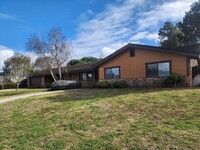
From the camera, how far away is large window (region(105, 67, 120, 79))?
19.8m

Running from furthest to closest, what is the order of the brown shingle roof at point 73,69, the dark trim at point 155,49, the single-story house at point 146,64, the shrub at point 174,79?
the brown shingle roof at point 73,69, the single-story house at point 146,64, the shrub at point 174,79, the dark trim at point 155,49

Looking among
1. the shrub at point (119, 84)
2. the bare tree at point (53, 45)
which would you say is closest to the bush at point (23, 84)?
the bare tree at point (53, 45)

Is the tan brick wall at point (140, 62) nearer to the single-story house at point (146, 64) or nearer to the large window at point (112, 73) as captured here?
the single-story house at point (146, 64)

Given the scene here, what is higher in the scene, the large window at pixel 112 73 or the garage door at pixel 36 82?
the large window at pixel 112 73

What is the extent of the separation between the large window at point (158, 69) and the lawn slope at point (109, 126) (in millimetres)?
7540

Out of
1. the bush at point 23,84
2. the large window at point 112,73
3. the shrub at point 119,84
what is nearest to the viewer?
the shrub at point 119,84

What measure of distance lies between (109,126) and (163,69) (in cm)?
1166

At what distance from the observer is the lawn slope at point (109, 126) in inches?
201

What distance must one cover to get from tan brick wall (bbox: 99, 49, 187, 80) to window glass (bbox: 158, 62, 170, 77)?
0.44 metres

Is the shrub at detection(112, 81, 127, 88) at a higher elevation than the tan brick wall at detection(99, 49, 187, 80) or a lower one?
lower

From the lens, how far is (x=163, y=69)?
54.1 ft

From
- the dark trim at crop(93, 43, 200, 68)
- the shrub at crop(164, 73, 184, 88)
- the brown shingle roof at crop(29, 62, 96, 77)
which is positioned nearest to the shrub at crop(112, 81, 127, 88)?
the dark trim at crop(93, 43, 200, 68)

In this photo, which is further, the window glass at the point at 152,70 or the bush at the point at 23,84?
the bush at the point at 23,84

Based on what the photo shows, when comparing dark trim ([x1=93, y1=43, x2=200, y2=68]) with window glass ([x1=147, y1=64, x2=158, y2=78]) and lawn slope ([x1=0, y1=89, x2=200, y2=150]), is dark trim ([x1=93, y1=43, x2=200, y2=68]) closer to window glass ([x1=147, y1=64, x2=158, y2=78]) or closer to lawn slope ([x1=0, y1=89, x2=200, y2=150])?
window glass ([x1=147, y1=64, x2=158, y2=78])
